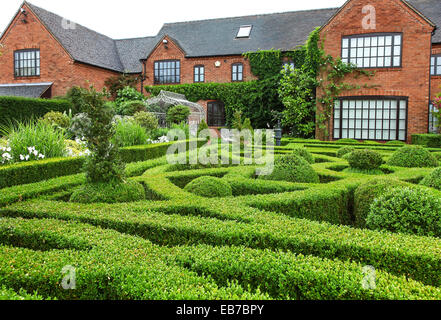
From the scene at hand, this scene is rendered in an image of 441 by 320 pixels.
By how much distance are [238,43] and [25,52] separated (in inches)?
606

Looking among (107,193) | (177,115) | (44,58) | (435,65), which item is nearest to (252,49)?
(177,115)

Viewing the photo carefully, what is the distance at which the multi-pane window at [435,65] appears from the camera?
20.8m

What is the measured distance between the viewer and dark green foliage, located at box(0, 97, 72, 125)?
1579 cm

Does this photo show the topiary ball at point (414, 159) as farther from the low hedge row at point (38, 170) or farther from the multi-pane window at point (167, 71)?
the multi-pane window at point (167, 71)

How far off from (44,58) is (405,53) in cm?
2279

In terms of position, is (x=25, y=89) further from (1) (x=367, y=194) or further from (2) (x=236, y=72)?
(1) (x=367, y=194)

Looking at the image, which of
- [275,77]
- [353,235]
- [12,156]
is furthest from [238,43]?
[353,235]

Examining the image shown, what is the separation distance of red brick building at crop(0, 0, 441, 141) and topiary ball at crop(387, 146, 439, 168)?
33.7ft

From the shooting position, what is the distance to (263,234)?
11.4ft

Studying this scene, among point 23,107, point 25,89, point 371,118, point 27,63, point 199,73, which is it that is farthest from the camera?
point 199,73

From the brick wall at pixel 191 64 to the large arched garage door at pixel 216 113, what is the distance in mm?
1712

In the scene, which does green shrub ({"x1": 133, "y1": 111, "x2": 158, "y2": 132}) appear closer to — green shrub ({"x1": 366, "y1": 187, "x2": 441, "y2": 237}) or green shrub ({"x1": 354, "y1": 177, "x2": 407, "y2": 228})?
green shrub ({"x1": 354, "y1": 177, "x2": 407, "y2": 228})

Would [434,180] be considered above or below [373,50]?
below

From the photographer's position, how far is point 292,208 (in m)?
4.86
